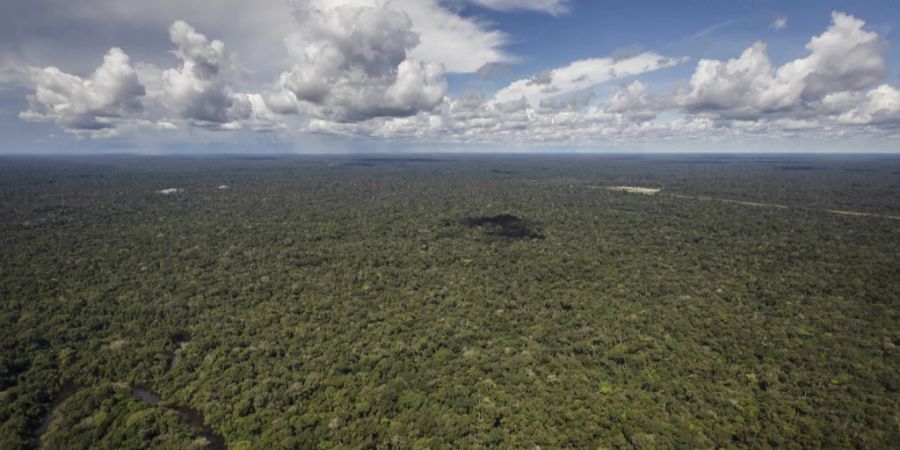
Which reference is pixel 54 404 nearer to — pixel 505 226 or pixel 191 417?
pixel 191 417

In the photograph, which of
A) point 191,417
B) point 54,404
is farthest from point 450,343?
point 54,404

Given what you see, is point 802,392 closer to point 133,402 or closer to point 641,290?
point 641,290

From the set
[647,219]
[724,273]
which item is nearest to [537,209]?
[647,219]

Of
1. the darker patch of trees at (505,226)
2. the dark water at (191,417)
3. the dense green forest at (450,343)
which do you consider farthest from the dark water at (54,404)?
the darker patch of trees at (505,226)

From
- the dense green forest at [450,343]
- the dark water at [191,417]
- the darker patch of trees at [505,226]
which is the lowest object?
the dark water at [191,417]

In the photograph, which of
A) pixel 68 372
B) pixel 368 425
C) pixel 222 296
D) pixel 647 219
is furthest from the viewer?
pixel 647 219

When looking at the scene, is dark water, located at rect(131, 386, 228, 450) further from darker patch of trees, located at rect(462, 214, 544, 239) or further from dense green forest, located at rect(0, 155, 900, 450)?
darker patch of trees, located at rect(462, 214, 544, 239)

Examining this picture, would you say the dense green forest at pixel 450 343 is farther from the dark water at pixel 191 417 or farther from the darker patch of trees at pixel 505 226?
the darker patch of trees at pixel 505 226
